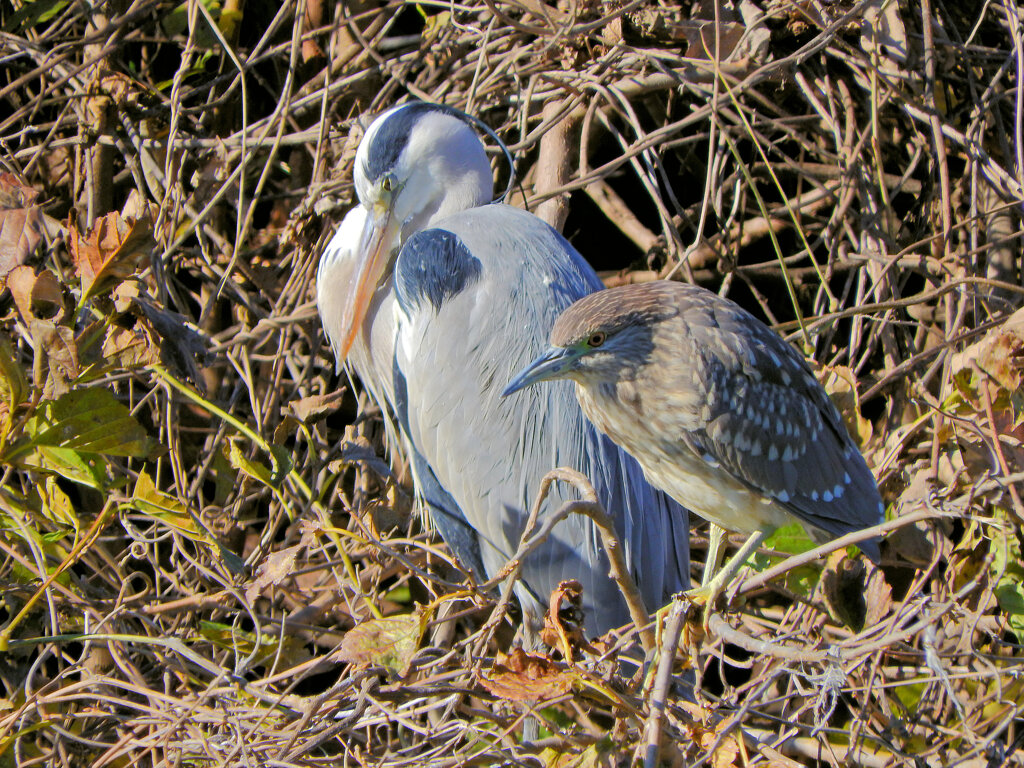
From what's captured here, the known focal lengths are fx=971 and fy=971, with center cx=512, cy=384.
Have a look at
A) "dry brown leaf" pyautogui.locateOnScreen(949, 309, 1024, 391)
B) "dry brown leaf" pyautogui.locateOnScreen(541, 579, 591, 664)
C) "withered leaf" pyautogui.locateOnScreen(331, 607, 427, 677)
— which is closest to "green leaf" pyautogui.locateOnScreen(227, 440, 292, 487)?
"withered leaf" pyautogui.locateOnScreen(331, 607, 427, 677)

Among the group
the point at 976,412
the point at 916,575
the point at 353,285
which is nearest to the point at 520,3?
the point at 353,285

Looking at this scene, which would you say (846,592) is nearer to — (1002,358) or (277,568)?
(1002,358)

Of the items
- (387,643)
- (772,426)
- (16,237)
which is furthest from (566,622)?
(16,237)

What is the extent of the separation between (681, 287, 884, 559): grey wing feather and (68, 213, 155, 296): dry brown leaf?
0.84 meters

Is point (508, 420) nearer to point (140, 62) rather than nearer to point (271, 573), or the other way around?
point (271, 573)

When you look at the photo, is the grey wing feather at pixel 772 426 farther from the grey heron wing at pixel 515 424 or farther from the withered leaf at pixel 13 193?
the withered leaf at pixel 13 193

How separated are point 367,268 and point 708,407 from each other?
3.26 ft

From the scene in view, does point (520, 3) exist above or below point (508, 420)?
above

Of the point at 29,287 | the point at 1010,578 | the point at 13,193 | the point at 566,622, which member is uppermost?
the point at 13,193

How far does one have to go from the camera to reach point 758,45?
7.25 ft

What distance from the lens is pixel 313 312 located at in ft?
7.52

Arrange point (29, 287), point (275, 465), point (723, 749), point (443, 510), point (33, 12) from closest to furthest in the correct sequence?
→ point (723, 749) → point (29, 287) → point (275, 465) → point (443, 510) → point (33, 12)

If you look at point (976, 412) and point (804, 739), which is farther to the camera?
point (804, 739)

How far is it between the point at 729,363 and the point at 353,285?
969 mm
